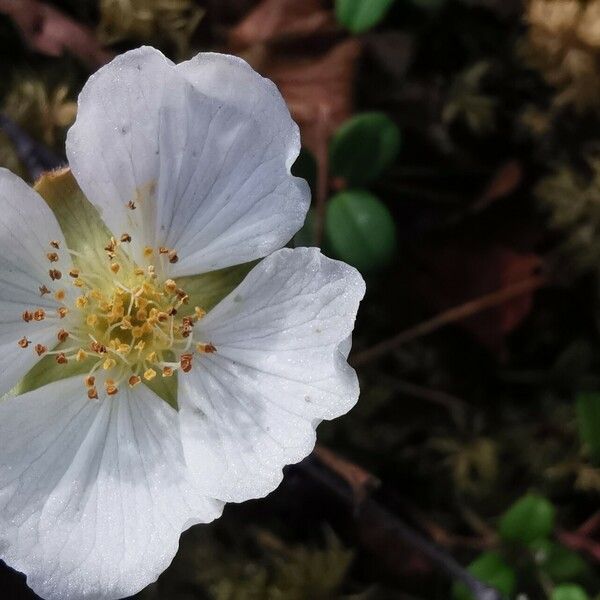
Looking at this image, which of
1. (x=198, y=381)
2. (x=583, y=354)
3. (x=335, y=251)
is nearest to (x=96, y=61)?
(x=335, y=251)

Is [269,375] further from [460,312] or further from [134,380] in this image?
[460,312]

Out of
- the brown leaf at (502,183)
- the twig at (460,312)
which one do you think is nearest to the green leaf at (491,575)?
the twig at (460,312)

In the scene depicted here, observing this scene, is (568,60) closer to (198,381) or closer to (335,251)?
(335,251)

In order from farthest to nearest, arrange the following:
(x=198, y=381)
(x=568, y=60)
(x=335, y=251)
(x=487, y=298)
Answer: (x=487, y=298)
(x=568, y=60)
(x=335, y=251)
(x=198, y=381)

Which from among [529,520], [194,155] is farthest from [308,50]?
[529,520]

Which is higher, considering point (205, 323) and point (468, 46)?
point (468, 46)

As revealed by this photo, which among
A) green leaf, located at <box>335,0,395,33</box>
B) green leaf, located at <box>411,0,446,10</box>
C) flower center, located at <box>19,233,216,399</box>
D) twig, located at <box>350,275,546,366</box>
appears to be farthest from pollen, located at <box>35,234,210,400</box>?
green leaf, located at <box>411,0,446,10</box>
